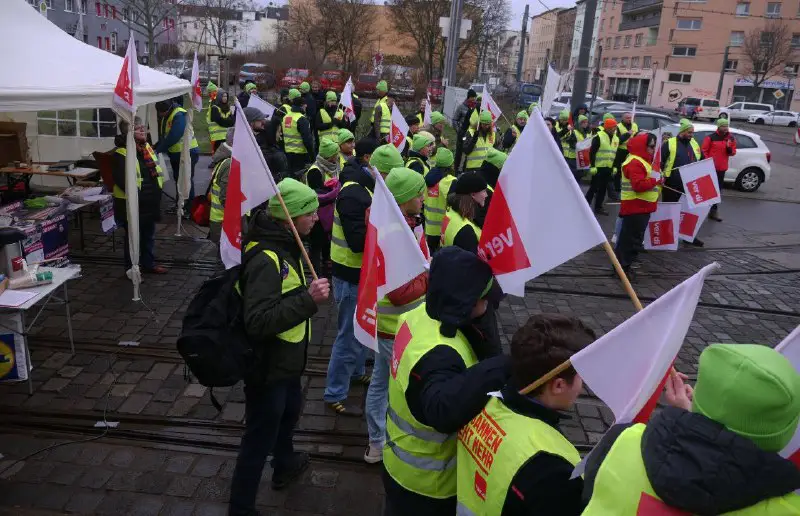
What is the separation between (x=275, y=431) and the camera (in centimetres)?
359

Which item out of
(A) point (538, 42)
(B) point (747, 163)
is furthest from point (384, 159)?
(A) point (538, 42)

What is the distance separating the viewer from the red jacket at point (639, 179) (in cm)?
824

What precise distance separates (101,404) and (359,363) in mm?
2135

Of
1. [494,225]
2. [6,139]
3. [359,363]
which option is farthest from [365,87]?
[494,225]

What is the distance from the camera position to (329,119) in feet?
43.9

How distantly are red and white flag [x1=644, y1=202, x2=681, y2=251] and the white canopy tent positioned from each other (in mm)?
6978

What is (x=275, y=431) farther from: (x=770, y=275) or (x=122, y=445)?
(x=770, y=275)

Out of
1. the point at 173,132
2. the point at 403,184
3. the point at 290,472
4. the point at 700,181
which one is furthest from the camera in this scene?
the point at 173,132

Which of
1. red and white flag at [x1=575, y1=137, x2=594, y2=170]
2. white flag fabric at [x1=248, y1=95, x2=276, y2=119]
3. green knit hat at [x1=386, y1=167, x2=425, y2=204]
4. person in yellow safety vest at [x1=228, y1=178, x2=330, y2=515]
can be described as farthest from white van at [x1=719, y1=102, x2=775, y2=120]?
person in yellow safety vest at [x1=228, y1=178, x2=330, y2=515]

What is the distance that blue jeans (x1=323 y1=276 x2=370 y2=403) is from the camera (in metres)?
4.83

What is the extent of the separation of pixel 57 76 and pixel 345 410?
503cm

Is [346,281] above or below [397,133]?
below

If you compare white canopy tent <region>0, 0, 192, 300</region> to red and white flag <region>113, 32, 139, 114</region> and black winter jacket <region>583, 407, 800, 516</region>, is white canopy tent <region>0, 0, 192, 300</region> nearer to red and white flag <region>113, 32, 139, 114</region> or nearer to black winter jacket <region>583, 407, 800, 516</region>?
red and white flag <region>113, 32, 139, 114</region>

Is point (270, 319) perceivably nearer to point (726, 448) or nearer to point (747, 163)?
point (726, 448)
